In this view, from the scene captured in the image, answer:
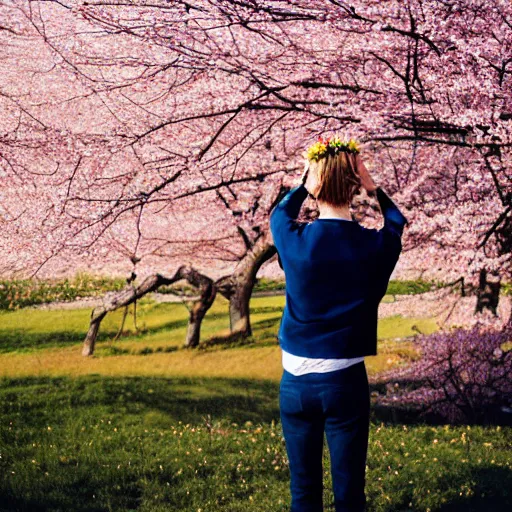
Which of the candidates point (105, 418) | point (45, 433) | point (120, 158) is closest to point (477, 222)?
point (120, 158)

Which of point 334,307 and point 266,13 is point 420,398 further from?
point 334,307

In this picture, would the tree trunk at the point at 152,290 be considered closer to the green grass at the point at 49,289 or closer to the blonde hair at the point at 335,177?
the green grass at the point at 49,289

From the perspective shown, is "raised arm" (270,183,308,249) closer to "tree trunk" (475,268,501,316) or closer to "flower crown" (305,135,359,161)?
"flower crown" (305,135,359,161)

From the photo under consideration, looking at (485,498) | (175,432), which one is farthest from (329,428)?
(175,432)

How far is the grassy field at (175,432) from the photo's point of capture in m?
3.62

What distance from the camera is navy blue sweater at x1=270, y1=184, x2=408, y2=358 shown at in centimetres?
214


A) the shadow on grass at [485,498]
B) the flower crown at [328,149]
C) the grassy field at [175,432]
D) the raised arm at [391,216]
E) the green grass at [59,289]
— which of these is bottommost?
the shadow on grass at [485,498]

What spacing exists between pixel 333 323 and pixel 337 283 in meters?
0.12

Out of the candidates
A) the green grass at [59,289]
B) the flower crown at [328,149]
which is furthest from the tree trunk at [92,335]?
the flower crown at [328,149]

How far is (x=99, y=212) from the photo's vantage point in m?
4.04

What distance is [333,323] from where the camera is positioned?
214cm

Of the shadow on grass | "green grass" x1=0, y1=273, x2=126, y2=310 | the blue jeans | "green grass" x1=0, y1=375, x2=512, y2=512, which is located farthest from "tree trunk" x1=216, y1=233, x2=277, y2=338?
the blue jeans

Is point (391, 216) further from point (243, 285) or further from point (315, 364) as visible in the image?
point (243, 285)

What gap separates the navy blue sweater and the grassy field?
165cm
